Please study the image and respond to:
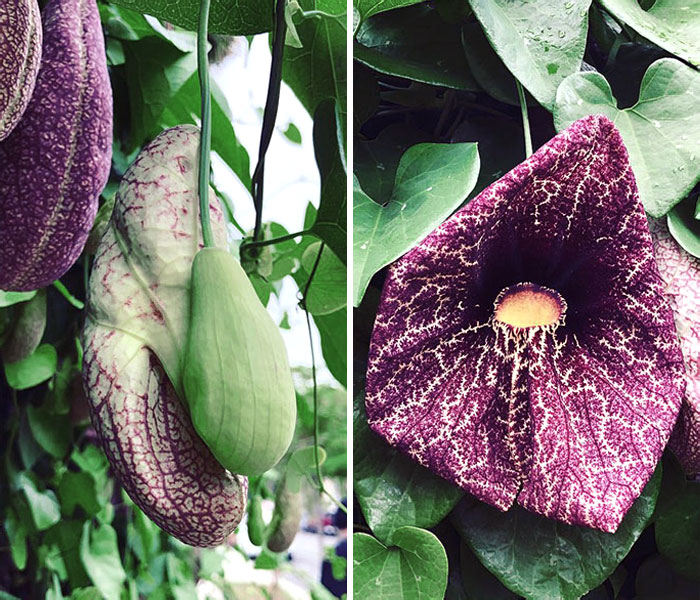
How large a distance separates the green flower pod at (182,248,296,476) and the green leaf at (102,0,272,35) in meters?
0.12

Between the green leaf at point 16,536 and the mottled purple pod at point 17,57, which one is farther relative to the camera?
the green leaf at point 16,536

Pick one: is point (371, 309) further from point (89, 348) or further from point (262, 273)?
point (89, 348)

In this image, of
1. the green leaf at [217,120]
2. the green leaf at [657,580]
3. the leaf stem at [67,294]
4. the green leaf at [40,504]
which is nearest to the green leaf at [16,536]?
the green leaf at [40,504]

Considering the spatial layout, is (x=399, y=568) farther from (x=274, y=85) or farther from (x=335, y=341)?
(x=274, y=85)

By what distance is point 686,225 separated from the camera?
0.36 metres

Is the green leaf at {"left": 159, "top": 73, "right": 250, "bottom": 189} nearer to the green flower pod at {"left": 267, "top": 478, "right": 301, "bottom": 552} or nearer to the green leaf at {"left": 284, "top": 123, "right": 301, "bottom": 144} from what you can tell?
the green leaf at {"left": 284, "top": 123, "right": 301, "bottom": 144}

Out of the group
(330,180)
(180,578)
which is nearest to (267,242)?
(330,180)

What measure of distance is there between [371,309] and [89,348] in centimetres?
16

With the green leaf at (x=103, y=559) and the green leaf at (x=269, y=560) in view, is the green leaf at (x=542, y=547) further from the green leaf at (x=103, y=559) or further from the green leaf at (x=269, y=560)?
the green leaf at (x=103, y=559)

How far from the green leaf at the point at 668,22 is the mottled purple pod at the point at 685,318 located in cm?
8

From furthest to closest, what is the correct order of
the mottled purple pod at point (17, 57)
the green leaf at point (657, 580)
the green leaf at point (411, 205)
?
the green leaf at point (657, 580), the green leaf at point (411, 205), the mottled purple pod at point (17, 57)

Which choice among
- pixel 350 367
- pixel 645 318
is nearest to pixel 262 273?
pixel 350 367

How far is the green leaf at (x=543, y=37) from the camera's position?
1.08 feet

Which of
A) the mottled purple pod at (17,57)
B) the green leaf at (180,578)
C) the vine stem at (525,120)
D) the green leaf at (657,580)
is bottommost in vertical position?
the green leaf at (180,578)
